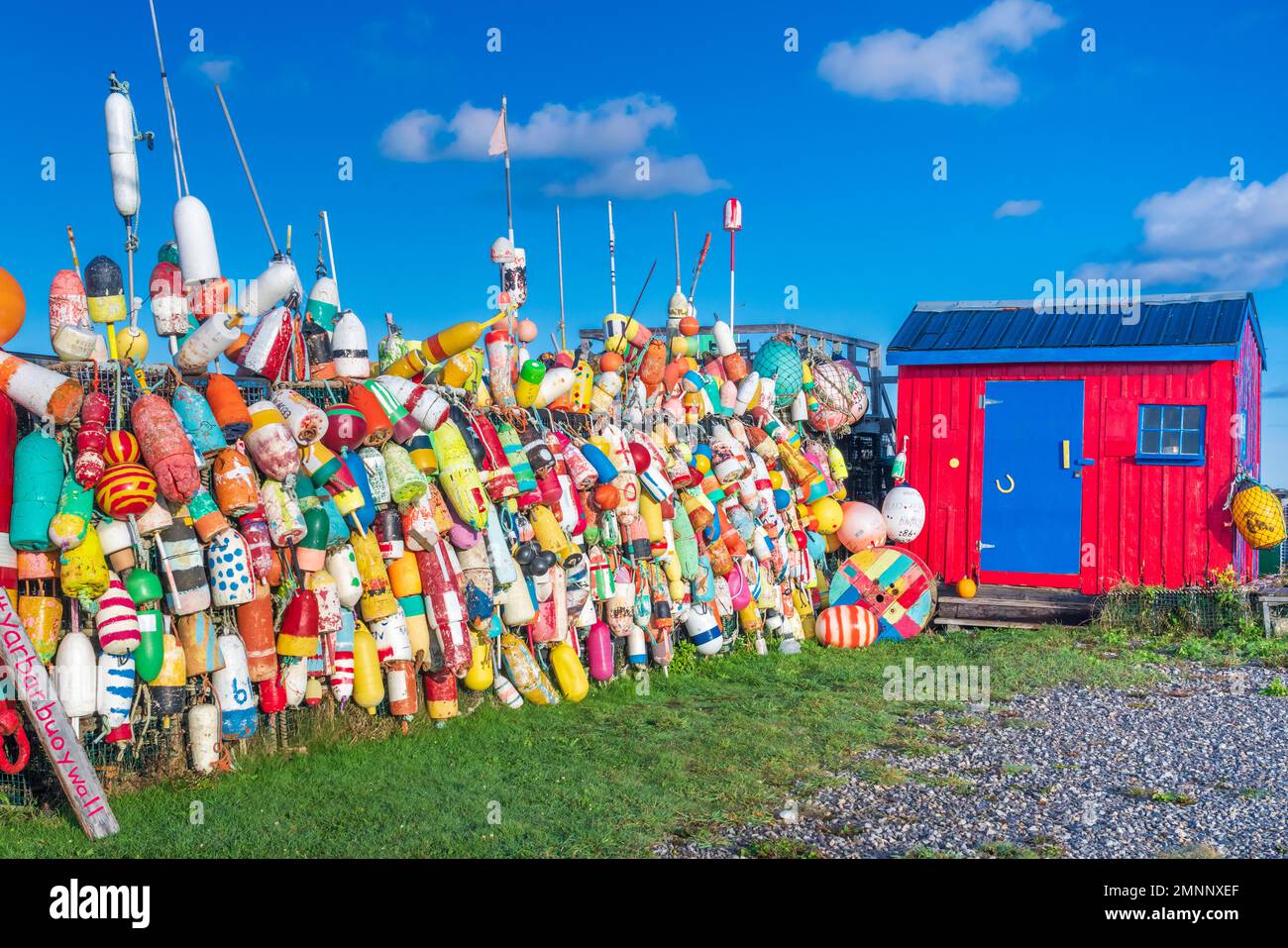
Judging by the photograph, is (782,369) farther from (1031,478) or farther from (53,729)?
(53,729)

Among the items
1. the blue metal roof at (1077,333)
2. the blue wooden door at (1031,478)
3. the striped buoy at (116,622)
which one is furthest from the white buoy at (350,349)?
the blue wooden door at (1031,478)

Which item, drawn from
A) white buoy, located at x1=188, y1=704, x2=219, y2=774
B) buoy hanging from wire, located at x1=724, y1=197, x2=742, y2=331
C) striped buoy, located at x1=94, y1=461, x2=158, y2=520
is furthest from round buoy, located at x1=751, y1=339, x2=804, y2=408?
striped buoy, located at x1=94, y1=461, x2=158, y2=520

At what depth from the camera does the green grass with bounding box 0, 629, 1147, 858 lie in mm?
5609

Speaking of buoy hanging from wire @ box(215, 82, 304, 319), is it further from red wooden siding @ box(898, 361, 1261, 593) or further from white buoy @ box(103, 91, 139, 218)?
red wooden siding @ box(898, 361, 1261, 593)

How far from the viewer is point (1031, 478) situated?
13.1 m

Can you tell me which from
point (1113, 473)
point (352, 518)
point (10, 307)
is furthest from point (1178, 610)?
point (10, 307)

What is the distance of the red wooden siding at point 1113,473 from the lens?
40.9 feet

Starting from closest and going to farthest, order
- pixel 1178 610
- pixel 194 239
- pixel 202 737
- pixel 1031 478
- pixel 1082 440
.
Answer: pixel 202 737, pixel 194 239, pixel 1178 610, pixel 1082 440, pixel 1031 478

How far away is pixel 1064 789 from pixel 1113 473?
6.82m

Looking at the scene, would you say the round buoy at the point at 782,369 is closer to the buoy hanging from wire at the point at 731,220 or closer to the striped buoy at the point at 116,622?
the buoy hanging from wire at the point at 731,220

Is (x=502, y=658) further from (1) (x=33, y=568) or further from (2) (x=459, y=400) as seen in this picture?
(1) (x=33, y=568)

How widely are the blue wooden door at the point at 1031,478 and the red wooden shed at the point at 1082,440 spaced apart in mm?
15
